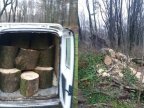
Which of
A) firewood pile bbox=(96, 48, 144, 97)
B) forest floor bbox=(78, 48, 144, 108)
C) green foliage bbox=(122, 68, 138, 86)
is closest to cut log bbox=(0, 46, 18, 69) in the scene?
forest floor bbox=(78, 48, 144, 108)

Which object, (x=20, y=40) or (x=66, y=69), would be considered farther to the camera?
(x=20, y=40)

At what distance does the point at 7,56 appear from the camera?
20.1 ft

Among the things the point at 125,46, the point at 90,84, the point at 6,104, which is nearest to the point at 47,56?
the point at 6,104

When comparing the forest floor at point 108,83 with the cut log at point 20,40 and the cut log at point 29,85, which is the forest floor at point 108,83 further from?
the cut log at point 20,40

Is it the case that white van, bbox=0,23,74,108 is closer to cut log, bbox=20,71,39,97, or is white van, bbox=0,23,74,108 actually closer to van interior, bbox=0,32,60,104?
cut log, bbox=20,71,39,97

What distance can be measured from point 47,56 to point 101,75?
9.96 ft

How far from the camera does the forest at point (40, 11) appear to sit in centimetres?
1592

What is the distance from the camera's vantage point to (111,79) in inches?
342

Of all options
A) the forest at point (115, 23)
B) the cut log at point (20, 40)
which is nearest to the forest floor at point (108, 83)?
the cut log at point (20, 40)

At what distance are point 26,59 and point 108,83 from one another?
124 inches

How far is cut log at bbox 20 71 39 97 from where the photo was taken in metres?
5.81

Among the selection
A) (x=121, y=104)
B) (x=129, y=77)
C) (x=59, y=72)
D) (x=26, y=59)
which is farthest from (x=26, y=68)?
(x=129, y=77)

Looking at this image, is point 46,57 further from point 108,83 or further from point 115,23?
point 115,23

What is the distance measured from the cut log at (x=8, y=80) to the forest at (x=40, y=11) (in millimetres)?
9409
